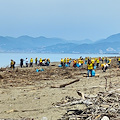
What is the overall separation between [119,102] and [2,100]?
5.34 metres

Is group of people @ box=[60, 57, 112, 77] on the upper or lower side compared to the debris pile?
upper

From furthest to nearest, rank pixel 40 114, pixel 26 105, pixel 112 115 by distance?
pixel 26 105
pixel 40 114
pixel 112 115

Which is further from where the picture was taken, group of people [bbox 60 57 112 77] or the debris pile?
group of people [bbox 60 57 112 77]

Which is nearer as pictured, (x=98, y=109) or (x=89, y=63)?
(x=98, y=109)

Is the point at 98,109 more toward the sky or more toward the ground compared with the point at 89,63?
more toward the ground

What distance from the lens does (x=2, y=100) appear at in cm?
1096

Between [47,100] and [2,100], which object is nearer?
[47,100]

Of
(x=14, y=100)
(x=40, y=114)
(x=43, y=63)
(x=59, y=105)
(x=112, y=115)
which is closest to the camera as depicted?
(x=112, y=115)

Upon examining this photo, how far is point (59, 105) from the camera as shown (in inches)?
332

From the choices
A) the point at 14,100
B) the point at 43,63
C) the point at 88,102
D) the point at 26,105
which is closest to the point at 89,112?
the point at 88,102

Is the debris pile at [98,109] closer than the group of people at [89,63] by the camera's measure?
Yes

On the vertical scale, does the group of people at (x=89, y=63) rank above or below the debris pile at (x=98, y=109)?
above

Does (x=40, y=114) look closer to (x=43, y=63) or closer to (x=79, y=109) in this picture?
(x=79, y=109)

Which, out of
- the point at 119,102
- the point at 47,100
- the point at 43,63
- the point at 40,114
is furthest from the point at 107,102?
the point at 43,63
